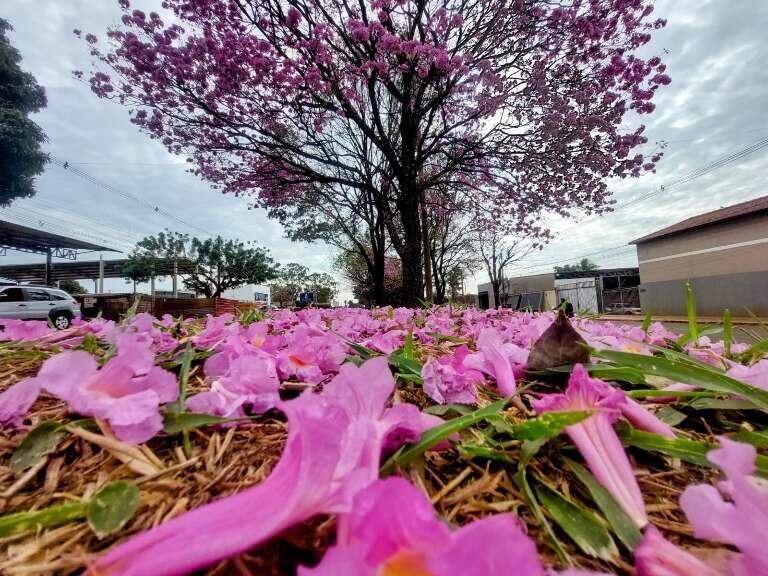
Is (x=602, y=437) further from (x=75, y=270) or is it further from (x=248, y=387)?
(x=75, y=270)

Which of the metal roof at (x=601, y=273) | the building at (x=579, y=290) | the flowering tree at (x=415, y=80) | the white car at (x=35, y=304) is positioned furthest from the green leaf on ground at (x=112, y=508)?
the metal roof at (x=601, y=273)

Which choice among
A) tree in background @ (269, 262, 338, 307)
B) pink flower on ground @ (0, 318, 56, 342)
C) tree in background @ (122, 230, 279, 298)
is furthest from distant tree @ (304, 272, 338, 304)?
pink flower on ground @ (0, 318, 56, 342)

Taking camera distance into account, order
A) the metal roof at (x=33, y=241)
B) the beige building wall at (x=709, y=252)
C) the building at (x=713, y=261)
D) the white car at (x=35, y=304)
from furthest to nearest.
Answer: the metal roof at (x=33, y=241) < the beige building wall at (x=709, y=252) < the building at (x=713, y=261) < the white car at (x=35, y=304)

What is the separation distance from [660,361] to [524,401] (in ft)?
0.87

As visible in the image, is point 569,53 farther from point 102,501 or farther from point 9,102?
point 9,102

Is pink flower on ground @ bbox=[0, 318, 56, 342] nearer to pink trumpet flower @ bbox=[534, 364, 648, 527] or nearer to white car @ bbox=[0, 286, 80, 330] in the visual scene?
pink trumpet flower @ bbox=[534, 364, 648, 527]

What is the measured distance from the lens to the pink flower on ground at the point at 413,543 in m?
0.27

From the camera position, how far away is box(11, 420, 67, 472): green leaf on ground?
527 mm

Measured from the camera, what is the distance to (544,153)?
8047 millimetres

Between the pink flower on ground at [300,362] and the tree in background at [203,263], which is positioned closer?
the pink flower on ground at [300,362]

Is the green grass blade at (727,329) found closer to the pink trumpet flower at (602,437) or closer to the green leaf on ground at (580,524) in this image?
the pink trumpet flower at (602,437)

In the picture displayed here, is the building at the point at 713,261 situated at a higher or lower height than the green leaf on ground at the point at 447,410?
higher

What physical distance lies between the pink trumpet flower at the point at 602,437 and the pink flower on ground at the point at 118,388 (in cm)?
63

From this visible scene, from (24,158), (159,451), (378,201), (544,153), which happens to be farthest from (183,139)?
(24,158)
